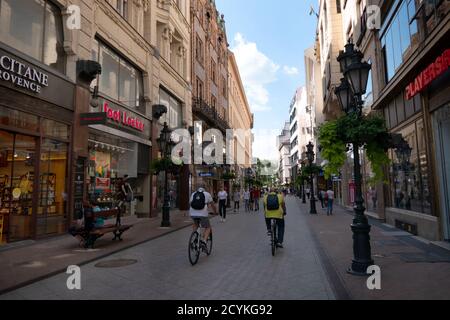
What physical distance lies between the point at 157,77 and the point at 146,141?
4541 mm

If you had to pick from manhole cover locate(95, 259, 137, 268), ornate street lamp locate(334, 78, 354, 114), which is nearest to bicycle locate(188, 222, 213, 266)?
manhole cover locate(95, 259, 137, 268)

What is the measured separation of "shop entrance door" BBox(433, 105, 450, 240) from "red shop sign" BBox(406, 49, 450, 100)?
950mm

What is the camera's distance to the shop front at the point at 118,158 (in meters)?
15.7

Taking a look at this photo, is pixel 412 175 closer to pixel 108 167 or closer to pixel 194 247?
pixel 194 247

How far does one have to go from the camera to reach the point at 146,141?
20.4 metres

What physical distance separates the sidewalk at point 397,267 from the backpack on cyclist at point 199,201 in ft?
10.8

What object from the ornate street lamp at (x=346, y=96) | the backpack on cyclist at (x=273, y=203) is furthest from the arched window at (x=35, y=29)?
the ornate street lamp at (x=346, y=96)

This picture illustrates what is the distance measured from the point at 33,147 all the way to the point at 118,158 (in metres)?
6.67

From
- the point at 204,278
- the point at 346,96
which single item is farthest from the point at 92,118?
the point at 346,96

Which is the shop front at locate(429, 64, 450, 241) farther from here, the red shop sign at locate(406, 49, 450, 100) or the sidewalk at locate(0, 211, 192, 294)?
the sidewalk at locate(0, 211, 192, 294)

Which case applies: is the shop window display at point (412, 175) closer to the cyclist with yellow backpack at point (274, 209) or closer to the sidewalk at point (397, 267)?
the sidewalk at point (397, 267)

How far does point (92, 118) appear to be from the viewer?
1348 cm

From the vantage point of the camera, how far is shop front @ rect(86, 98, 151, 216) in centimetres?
1573

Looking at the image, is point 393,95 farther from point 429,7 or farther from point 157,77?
point 157,77
